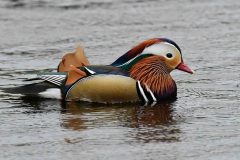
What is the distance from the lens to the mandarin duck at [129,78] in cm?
1243

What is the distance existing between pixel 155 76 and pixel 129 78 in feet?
1.28

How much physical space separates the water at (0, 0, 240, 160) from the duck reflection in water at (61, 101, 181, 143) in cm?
1

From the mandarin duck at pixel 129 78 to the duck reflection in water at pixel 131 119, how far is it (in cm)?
12

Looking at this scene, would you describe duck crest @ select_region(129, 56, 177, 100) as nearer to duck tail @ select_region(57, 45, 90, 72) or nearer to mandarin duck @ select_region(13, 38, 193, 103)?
mandarin duck @ select_region(13, 38, 193, 103)

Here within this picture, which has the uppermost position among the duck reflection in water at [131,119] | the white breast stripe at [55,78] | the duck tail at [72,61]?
the duck tail at [72,61]

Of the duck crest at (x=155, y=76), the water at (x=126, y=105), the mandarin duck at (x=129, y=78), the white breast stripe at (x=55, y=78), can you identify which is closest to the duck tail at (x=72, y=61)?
the mandarin duck at (x=129, y=78)

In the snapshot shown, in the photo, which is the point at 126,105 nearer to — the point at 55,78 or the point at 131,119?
the point at 131,119

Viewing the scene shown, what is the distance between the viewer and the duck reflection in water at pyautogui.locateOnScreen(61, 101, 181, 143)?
10.9 metres

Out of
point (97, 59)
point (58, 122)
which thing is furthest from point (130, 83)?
point (97, 59)

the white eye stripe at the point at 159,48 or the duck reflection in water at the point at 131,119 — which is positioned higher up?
the white eye stripe at the point at 159,48

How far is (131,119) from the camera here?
1171cm

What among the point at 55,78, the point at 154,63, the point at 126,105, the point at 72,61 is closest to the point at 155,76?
the point at 154,63

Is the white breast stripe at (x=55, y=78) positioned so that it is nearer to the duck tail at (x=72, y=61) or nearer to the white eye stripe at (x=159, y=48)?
the duck tail at (x=72, y=61)

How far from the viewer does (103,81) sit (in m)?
12.4
